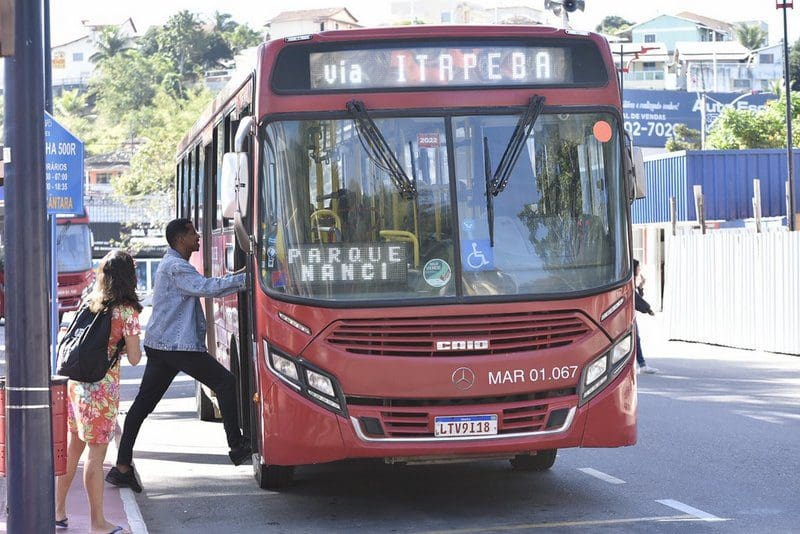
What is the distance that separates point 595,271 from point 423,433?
1500 mm

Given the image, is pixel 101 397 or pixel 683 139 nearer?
pixel 101 397

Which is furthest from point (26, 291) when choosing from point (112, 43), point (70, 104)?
point (112, 43)

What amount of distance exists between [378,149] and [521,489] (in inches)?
113

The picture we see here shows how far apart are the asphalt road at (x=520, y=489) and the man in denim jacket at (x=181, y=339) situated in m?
0.36

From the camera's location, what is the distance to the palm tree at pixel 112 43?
17462cm

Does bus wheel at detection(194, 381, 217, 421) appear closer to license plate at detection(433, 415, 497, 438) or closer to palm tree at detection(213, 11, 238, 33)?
license plate at detection(433, 415, 497, 438)

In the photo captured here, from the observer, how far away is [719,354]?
982 inches

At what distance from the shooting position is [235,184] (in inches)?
345

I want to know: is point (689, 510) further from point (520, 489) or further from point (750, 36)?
point (750, 36)

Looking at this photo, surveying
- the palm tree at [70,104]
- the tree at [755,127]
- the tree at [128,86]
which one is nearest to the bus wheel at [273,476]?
the tree at [755,127]

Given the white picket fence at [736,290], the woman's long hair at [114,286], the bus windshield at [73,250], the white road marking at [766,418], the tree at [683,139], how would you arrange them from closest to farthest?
the woman's long hair at [114,286] → the white road marking at [766,418] → the white picket fence at [736,290] → the bus windshield at [73,250] → the tree at [683,139]

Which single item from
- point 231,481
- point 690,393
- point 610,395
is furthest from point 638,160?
point 690,393

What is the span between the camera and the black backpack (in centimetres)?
806

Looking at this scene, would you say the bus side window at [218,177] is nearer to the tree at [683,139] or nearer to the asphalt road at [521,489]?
the asphalt road at [521,489]
